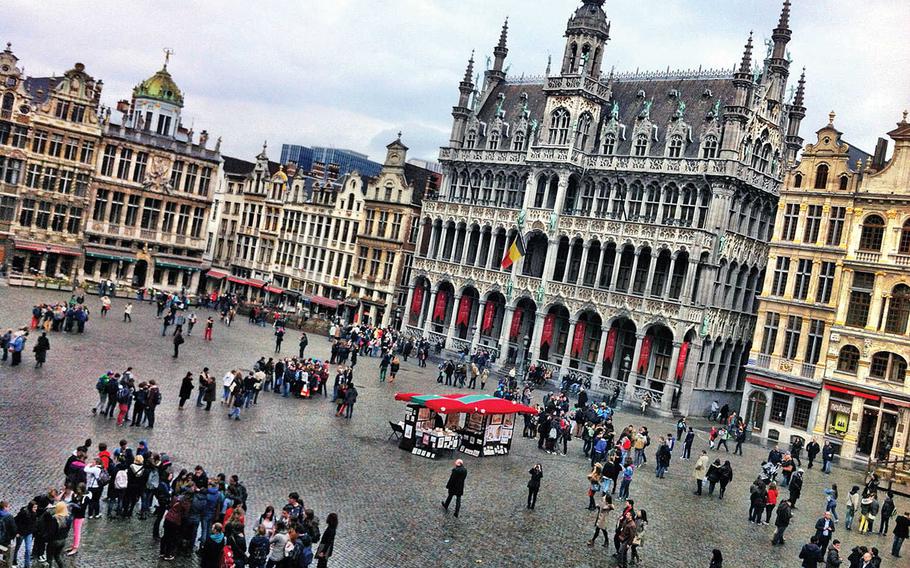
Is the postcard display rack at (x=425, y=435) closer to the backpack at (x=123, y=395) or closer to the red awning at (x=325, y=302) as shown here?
the backpack at (x=123, y=395)

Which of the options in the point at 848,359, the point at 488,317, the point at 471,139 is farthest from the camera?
the point at 471,139

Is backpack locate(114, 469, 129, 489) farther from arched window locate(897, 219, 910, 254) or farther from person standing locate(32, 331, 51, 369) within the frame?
arched window locate(897, 219, 910, 254)

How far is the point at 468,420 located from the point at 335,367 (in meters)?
17.3

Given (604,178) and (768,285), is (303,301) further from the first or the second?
(768,285)

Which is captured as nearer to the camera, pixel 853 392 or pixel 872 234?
pixel 853 392

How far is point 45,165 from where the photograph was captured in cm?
6719

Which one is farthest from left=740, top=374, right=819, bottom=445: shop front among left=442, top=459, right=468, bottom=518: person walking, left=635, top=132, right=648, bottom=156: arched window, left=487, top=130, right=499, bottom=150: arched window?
left=442, top=459, right=468, bottom=518: person walking

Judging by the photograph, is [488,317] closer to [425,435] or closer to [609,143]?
[609,143]

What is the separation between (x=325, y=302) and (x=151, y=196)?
1796 centimetres

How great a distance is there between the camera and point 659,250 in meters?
55.4

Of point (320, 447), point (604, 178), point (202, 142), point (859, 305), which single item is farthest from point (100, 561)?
point (202, 142)

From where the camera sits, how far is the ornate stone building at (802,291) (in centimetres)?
4781

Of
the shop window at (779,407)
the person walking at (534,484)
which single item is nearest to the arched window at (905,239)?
the shop window at (779,407)

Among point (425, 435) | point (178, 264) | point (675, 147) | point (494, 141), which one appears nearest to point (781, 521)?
point (425, 435)
